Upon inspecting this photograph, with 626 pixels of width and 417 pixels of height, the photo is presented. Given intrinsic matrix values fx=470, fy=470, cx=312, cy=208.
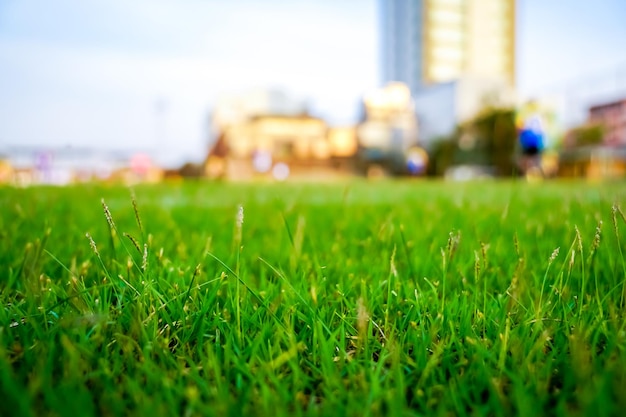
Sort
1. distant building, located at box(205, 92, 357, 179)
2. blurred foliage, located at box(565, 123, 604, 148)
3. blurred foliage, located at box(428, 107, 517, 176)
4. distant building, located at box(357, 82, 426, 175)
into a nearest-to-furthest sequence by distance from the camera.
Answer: blurred foliage, located at box(565, 123, 604, 148) → blurred foliage, located at box(428, 107, 517, 176) → distant building, located at box(205, 92, 357, 179) → distant building, located at box(357, 82, 426, 175)

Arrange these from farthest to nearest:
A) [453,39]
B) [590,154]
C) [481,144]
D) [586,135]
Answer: [453,39] → [481,144] → [590,154] → [586,135]

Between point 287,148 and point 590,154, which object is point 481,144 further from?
point 287,148

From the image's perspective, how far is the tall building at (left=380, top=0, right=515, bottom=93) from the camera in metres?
86.9

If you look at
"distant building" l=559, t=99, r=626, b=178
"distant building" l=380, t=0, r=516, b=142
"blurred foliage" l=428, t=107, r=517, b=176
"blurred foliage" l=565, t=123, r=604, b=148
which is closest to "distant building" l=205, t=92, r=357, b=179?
"blurred foliage" l=428, t=107, r=517, b=176

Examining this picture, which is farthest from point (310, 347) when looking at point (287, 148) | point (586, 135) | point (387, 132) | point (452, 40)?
point (452, 40)

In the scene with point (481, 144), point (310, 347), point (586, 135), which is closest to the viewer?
point (310, 347)

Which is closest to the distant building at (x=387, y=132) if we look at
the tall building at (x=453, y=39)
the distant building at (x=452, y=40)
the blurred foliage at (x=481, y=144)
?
the blurred foliage at (x=481, y=144)

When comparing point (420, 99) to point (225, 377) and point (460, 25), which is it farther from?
point (225, 377)

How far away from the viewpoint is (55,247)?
158 centimetres

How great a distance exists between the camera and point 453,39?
292 ft

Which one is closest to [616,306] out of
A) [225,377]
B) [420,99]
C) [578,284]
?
[578,284]

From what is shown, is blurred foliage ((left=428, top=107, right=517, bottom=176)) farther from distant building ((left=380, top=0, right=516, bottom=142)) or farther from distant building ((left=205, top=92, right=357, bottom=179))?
distant building ((left=380, top=0, right=516, bottom=142))

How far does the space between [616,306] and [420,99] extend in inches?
2634

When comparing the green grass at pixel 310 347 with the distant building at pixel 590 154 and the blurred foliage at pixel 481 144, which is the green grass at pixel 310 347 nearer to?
the distant building at pixel 590 154
